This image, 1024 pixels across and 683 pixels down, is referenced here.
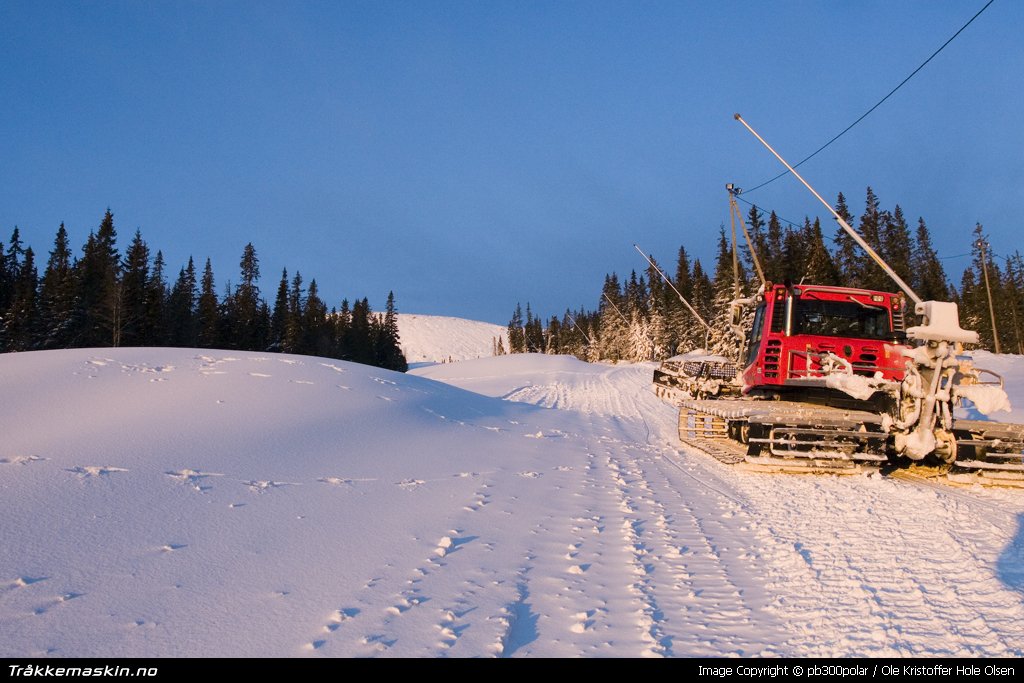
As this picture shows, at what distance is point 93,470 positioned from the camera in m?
5.17

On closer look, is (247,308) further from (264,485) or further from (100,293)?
(264,485)

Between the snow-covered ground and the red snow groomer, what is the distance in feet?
1.86

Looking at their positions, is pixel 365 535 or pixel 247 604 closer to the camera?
pixel 247 604

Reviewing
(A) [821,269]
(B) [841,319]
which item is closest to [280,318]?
(A) [821,269]

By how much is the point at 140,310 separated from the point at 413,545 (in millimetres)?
57569

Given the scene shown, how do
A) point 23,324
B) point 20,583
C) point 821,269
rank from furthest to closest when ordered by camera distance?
point 821,269 < point 23,324 < point 20,583

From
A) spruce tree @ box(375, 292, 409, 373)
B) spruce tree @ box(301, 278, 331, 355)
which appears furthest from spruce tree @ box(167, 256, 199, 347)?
spruce tree @ box(375, 292, 409, 373)

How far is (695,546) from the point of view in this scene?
554 centimetres

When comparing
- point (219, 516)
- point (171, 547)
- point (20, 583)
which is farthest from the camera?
point (219, 516)

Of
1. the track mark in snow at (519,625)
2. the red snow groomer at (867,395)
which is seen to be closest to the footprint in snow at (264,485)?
the track mark in snow at (519,625)
